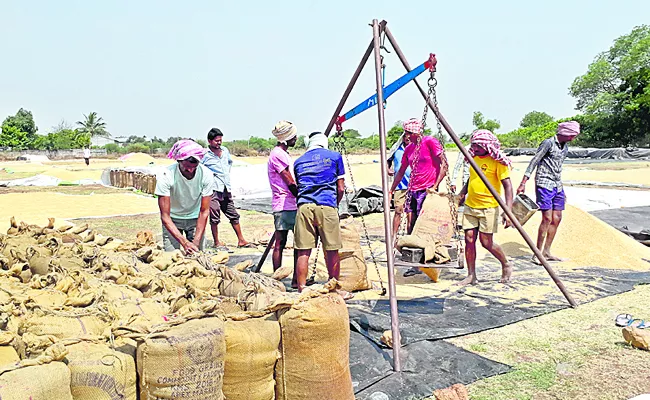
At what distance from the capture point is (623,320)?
180 inches

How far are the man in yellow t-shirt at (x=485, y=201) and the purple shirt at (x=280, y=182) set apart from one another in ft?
6.07

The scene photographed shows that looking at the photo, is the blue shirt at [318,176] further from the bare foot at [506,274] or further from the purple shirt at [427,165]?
the bare foot at [506,274]

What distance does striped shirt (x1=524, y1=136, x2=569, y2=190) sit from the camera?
6973 millimetres

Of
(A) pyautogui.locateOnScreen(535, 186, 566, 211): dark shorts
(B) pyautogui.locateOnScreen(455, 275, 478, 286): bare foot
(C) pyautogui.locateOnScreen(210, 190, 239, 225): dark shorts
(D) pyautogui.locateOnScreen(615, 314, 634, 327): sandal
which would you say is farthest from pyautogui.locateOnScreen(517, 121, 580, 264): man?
(C) pyautogui.locateOnScreen(210, 190, 239, 225): dark shorts

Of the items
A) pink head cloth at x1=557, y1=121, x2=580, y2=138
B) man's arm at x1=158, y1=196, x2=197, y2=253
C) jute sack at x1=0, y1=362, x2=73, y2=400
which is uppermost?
pink head cloth at x1=557, y1=121, x2=580, y2=138

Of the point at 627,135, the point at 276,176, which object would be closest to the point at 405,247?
the point at 276,176

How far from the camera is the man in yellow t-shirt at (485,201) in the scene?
5895 mm

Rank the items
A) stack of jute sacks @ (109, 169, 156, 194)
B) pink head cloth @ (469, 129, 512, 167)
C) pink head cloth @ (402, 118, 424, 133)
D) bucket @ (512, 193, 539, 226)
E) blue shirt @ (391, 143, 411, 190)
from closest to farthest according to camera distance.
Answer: pink head cloth @ (469, 129, 512, 167) < pink head cloth @ (402, 118, 424, 133) < bucket @ (512, 193, 539, 226) < blue shirt @ (391, 143, 411, 190) < stack of jute sacks @ (109, 169, 156, 194)

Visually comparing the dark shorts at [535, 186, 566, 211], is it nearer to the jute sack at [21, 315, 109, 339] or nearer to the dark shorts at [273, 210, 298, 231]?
the dark shorts at [273, 210, 298, 231]

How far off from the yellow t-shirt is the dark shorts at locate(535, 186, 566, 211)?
1.21 metres

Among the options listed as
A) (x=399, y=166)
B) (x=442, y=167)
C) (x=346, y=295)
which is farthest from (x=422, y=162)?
(x=346, y=295)

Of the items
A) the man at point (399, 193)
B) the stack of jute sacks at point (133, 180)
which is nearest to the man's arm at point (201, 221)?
the man at point (399, 193)

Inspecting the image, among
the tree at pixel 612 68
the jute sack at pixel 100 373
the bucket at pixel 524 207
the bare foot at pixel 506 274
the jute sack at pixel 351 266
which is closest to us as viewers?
the jute sack at pixel 100 373

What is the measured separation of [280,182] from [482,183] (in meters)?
2.07
